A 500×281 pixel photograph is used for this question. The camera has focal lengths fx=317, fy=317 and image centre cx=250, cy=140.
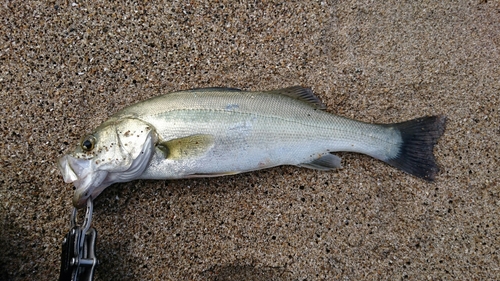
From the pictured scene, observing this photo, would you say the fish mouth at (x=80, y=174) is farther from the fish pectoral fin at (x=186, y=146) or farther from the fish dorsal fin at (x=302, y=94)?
the fish dorsal fin at (x=302, y=94)

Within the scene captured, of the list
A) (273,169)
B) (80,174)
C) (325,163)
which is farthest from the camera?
(273,169)

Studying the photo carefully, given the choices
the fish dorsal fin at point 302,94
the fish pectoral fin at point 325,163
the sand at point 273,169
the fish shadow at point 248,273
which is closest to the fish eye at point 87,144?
the sand at point 273,169

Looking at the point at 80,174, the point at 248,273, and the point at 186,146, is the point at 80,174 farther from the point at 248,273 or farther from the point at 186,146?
the point at 248,273

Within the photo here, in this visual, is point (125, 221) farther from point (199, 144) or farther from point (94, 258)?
point (199, 144)

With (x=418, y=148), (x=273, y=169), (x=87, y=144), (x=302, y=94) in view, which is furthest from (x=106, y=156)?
(x=418, y=148)

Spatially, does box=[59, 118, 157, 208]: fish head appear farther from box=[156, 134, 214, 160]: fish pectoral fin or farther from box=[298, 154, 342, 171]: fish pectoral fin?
box=[298, 154, 342, 171]: fish pectoral fin

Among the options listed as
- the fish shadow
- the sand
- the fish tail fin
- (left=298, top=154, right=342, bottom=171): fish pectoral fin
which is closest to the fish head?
the sand
